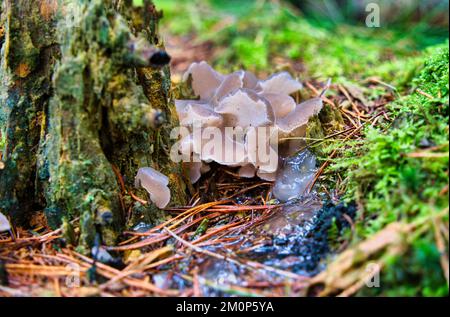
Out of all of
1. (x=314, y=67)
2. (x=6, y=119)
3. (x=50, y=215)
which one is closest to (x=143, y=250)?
(x=50, y=215)

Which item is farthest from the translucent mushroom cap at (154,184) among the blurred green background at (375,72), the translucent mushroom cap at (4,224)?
the blurred green background at (375,72)

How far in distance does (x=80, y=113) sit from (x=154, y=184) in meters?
0.56

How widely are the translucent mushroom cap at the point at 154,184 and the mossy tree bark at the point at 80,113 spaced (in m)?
0.05

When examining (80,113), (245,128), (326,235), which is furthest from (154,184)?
(326,235)

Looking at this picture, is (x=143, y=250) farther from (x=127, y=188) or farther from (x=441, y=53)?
(x=441, y=53)

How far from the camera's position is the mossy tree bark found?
2.03m

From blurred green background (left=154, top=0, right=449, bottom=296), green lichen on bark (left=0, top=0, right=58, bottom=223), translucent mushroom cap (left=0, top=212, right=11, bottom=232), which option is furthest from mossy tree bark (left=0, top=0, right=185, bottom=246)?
blurred green background (left=154, top=0, right=449, bottom=296)

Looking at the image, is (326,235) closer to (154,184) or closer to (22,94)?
(154,184)

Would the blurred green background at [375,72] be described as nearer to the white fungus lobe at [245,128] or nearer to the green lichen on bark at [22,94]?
the white fungus lobe at [245,128]

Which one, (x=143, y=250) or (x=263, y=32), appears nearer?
(x=143, y=250)

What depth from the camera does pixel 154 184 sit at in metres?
2.35

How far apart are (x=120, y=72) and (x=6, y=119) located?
777 mm

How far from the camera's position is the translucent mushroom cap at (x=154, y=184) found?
7.66 ft
